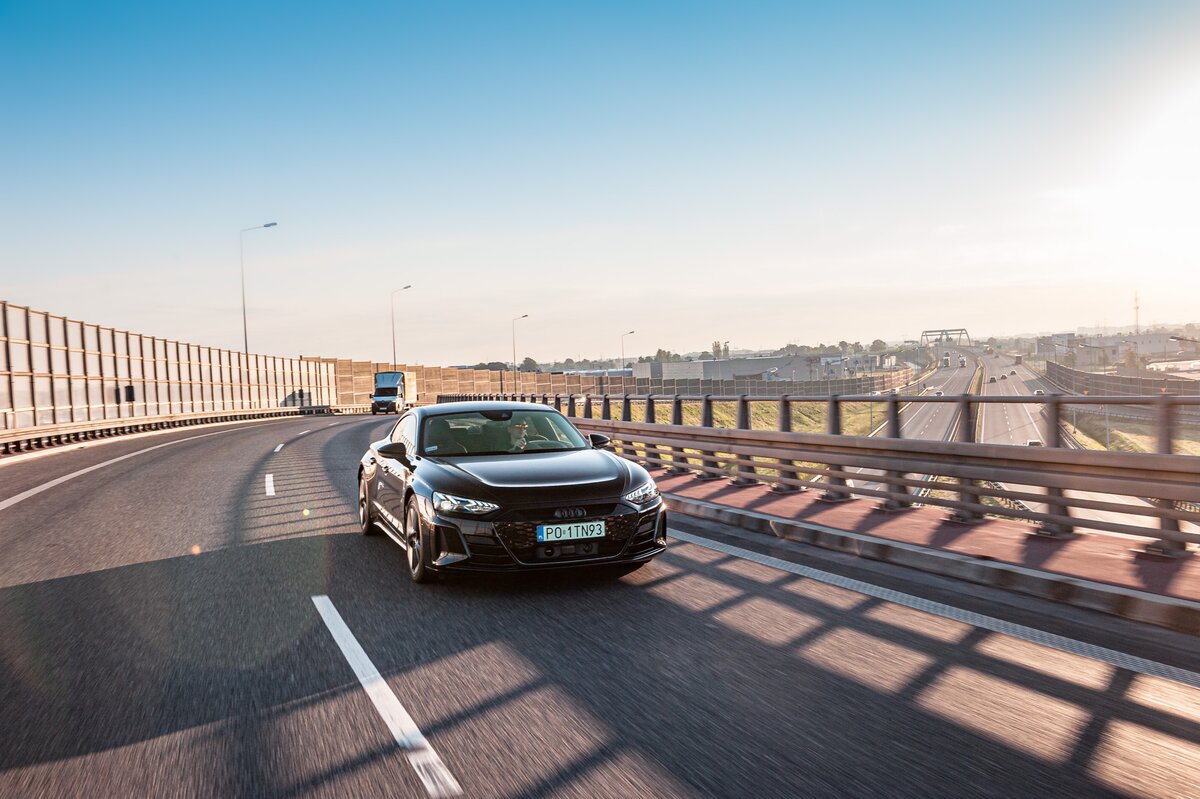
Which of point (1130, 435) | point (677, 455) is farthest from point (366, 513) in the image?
point (1130, 435)

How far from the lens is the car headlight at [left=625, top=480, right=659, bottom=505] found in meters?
6.46

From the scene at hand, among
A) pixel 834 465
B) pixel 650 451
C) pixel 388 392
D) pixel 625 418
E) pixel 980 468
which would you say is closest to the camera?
pixel 980 468

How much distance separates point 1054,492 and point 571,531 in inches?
163

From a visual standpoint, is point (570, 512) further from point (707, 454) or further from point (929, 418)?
point (929, 418)

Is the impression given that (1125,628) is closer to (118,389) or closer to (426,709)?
(426,709)

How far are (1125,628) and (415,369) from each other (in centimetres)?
6959

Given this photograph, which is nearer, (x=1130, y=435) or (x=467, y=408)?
(x=467, y=408)

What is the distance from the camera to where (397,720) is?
12.7 feet

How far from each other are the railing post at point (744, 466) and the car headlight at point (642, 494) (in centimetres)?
484

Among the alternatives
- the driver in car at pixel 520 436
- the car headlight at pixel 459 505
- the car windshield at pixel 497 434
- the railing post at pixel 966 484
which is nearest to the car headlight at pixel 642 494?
the car headlight at pixel 459 505

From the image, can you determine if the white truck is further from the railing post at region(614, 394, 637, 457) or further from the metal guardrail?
the railing post at region(614, 394, 637, 457)

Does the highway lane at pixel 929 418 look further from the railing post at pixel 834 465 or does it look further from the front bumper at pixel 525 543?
the front bumper at pixel 525 543

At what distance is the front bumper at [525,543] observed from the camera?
20.0 feet

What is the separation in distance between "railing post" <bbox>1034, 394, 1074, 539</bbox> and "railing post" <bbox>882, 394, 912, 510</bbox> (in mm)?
1427
